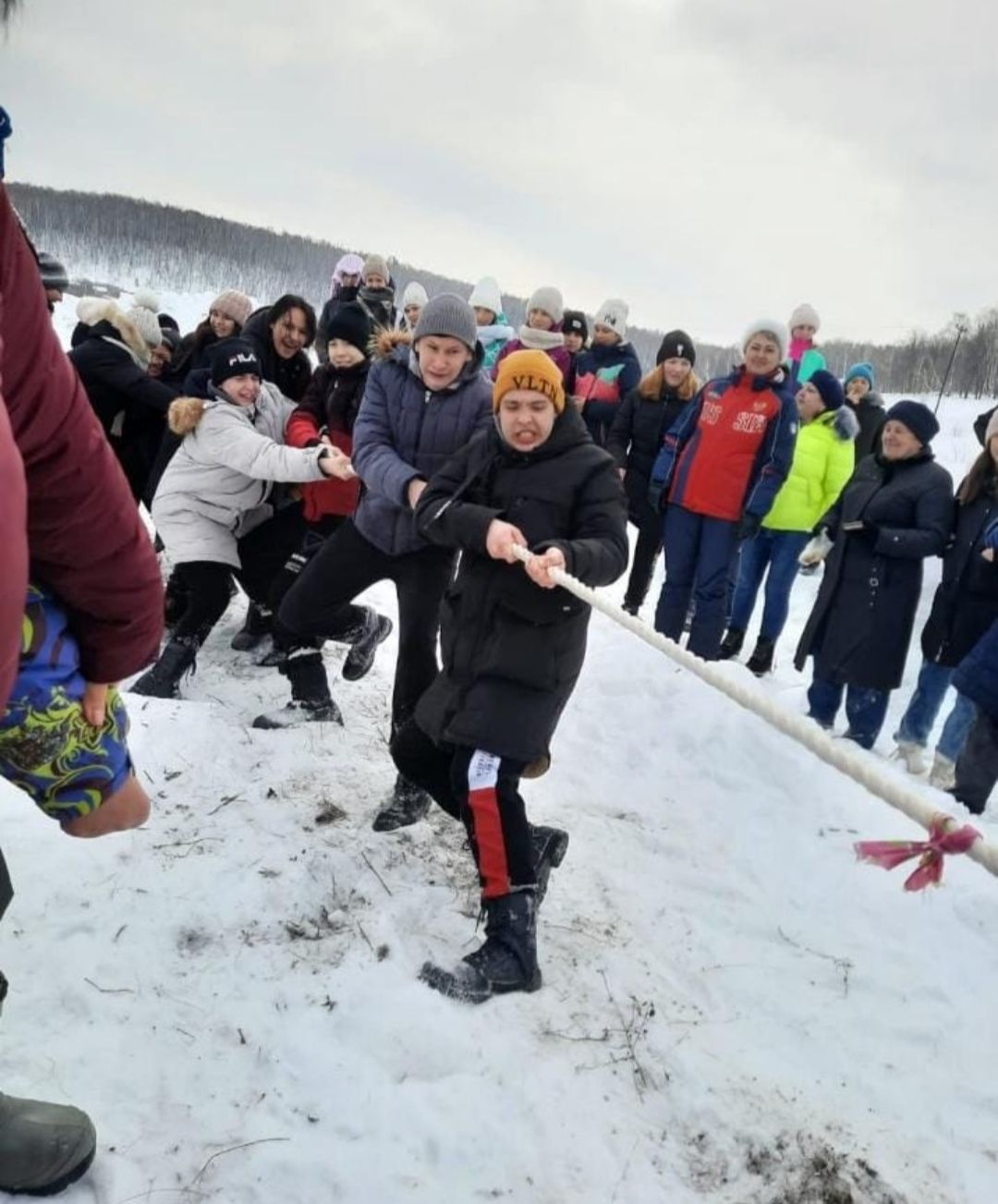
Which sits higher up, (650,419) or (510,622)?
(650,419)

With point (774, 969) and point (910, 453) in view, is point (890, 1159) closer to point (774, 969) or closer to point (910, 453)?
point (774, 969)

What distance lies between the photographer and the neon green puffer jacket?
6449 mm

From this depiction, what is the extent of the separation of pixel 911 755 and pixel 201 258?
9975 centimetres

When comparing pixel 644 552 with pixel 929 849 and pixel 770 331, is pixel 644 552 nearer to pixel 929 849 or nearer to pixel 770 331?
pixel 770 331

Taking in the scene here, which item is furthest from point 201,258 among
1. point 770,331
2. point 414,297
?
point 770,331

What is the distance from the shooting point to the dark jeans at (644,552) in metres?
6.82

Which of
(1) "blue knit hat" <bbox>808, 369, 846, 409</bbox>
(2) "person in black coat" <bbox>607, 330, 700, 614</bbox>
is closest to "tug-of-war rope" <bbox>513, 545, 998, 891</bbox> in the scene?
(2) "person in black coat" <bbox>607, 330, 700, 614</bbox>

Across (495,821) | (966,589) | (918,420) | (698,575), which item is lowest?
(495,821)

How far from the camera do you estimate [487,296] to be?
8695 millimetres

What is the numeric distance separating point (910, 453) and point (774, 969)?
3.45 metres

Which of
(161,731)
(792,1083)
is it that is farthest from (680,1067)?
(161,731)

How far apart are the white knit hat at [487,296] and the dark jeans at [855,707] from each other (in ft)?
17.5

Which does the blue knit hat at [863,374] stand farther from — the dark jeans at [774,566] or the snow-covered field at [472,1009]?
the snow-covered field at [472,1009]

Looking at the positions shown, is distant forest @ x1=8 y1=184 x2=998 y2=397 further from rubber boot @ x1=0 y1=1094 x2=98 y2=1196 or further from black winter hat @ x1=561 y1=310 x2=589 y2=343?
rubber boot @ x1=0 y1=1094 x2=98 y2=1196
